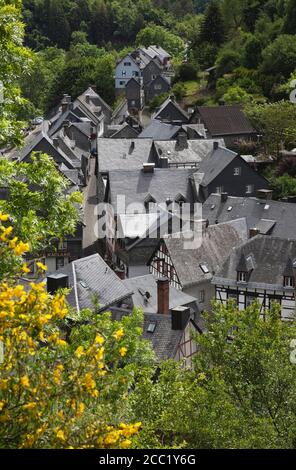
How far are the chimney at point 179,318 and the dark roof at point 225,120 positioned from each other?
4699 cm

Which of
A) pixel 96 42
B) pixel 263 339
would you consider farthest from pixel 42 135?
pixel 96 42

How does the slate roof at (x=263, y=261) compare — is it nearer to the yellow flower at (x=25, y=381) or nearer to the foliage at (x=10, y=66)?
the foliage at (x=10, y=66)

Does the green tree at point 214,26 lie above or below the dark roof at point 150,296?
above

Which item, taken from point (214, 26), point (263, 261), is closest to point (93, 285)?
point (263, 261)

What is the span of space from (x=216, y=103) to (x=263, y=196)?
140 ft

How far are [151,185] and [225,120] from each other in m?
25.5

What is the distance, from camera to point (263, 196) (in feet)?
179

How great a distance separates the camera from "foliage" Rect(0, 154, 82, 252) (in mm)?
15742

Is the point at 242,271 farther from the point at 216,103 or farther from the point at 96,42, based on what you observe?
the point at 96,42

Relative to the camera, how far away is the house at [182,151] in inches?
2749

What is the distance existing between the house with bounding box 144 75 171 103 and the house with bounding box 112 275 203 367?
7569cm

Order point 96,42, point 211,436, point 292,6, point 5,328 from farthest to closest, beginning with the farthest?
point 96,42
point 292,6
point 211,436
point 5,328

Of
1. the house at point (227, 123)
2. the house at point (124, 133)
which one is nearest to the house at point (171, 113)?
the house at point (124, 133)

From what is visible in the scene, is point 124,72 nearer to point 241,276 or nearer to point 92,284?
point 241,276
